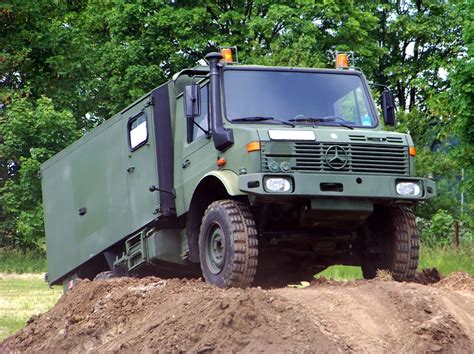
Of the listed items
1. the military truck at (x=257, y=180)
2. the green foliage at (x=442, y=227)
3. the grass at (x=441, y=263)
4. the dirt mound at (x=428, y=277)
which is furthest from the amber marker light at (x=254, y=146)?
the green foliage at (x=442, y=227)

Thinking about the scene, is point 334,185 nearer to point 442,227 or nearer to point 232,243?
point 232,243

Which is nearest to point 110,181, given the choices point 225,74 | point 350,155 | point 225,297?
point 225,74

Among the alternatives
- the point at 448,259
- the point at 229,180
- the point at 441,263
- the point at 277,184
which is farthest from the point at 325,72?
the point at 448,259

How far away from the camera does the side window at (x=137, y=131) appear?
13.9 m

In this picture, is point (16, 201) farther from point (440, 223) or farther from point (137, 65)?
point (440, 223)

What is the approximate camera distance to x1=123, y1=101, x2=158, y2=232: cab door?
1362 centimetres

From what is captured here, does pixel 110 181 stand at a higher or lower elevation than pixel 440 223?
higher

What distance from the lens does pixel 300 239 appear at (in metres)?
12.0

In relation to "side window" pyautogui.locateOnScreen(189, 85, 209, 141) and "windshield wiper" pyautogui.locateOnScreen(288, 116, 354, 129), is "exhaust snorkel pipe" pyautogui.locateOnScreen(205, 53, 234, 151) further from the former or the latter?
"windshield wiper" pyautogui.locateOnScreen(288, 116, 354, 129)

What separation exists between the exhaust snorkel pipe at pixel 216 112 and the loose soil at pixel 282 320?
157cm

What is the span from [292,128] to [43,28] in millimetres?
26760

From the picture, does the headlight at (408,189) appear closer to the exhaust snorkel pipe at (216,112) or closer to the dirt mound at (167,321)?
the exhaust snorkel pipe at (216,112)

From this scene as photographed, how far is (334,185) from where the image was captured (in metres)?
11.3

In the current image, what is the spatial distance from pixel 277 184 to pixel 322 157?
2.02 feet
